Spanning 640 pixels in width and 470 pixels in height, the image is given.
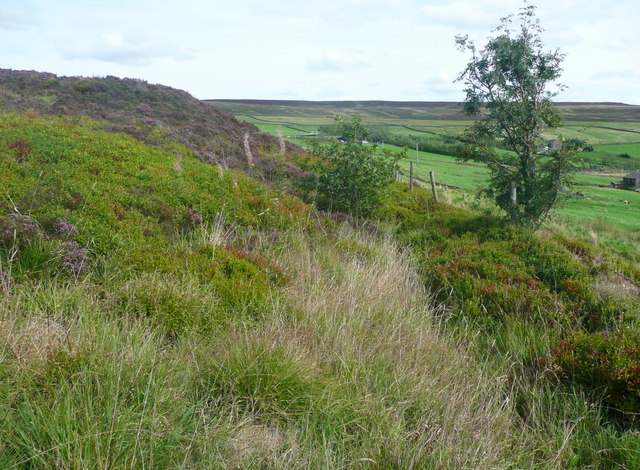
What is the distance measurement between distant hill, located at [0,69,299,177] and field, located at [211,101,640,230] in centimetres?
272

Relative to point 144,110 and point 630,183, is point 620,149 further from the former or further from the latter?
point 144,110

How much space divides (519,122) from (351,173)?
15.6 ft

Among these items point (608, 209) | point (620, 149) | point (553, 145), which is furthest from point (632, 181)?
point (620, 149)

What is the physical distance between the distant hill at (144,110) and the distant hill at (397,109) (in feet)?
286

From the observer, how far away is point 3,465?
7.85 ft

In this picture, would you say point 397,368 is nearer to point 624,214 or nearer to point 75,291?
point 75,291

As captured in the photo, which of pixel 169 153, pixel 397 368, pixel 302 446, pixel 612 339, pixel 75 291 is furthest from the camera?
pixel 169 153

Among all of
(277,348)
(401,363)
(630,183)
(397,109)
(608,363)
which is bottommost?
(630,183)

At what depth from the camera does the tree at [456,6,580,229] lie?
12297mm

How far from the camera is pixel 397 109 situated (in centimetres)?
16688

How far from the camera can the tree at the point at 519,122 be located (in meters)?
12.3

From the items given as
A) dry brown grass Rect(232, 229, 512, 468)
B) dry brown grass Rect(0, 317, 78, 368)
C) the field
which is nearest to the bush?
dry brown grass Rect(232, 229, 512, 468)

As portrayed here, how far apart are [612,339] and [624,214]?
2577cm

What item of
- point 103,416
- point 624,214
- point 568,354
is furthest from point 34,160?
point 624,214
